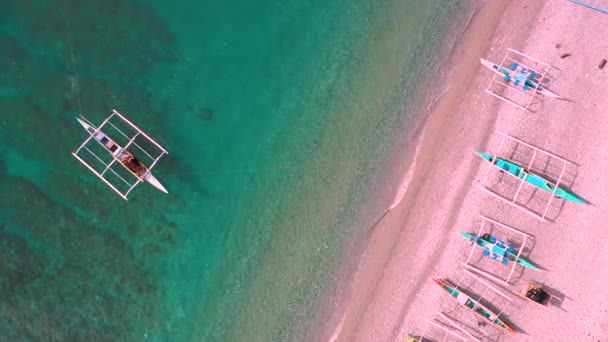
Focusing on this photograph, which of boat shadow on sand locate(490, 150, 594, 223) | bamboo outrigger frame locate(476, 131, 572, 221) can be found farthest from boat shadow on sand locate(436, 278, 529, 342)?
boat shadow on sand locate(490, 150, 594, 223)

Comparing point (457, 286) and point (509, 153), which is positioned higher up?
point (509, 153)

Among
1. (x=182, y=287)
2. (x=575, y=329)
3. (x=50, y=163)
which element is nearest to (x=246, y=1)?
(x=50, y=163)

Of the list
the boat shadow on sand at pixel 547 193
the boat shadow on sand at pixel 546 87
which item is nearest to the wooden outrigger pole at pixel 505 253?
the boat shadow on sand at pixel 547 193

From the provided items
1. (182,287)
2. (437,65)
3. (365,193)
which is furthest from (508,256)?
(182,287)

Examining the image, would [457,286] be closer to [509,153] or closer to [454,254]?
[454,254]

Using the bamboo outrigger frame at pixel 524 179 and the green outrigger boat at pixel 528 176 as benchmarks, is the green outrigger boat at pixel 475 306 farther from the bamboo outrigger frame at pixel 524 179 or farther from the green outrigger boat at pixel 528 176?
the green outrigger boat at pixel 528 176

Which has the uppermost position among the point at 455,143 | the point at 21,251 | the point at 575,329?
the point at 455,143
